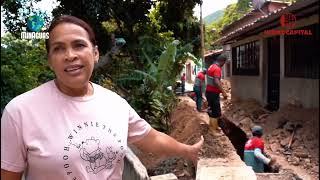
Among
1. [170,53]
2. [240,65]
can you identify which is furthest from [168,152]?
[240,65]

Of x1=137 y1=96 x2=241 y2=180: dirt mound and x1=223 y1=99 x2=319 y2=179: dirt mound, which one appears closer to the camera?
x1=137 y1=96 x2=241 y2=180: dirt mound

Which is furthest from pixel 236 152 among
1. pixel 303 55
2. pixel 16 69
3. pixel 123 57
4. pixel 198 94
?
pixel 123 57

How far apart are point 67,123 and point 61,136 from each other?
5 cm

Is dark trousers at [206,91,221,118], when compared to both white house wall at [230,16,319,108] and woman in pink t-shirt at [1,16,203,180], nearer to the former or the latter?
white house wall at [230,16,319,108]

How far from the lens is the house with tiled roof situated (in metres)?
7.05

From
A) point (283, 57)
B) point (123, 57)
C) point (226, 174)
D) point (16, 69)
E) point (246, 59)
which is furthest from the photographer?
point (246, 59)

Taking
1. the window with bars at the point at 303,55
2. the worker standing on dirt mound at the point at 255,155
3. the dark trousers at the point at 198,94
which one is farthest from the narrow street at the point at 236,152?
the window with bars at the point at 303,55

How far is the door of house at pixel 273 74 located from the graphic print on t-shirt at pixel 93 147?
30.5ft

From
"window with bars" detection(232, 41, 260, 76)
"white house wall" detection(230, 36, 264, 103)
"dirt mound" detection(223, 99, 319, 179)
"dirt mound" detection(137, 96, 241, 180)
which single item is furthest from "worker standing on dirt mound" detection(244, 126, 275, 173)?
"window with bars" detection(232, 41, 260, 76)

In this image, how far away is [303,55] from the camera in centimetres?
791

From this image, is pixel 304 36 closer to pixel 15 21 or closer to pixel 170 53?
pixel 170 53

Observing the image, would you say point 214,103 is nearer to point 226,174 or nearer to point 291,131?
point 291,131

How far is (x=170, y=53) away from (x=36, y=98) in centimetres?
612

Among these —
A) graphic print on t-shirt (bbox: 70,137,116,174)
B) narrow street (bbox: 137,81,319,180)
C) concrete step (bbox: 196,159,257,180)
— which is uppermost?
graphic print on t-shirt (bbox: 70,137,116,174)
